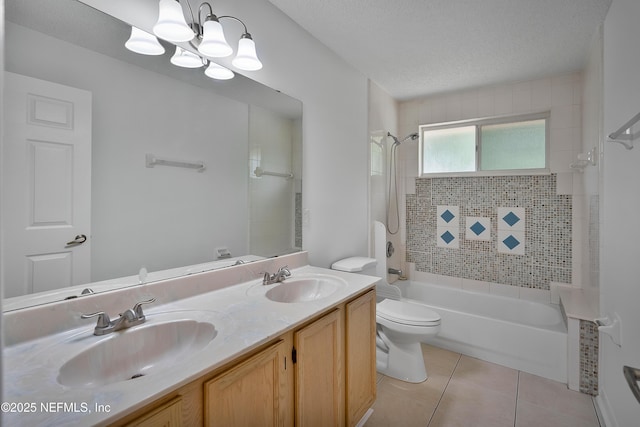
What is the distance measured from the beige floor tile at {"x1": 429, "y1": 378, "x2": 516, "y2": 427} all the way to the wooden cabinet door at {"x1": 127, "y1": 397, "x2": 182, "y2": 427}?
5.16ft

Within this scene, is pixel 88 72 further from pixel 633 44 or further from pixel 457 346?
pixel 457 346

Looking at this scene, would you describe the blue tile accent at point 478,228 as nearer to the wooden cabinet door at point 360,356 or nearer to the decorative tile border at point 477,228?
the decorative tile border at point 477,228

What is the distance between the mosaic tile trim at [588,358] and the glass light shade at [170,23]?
2938 mm

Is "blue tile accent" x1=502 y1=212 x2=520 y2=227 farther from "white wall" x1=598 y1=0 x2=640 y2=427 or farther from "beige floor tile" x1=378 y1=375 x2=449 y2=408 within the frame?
"beige floor tile" x1=378 y1=375 x2=449 y2=408

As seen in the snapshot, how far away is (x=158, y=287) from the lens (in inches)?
50.5

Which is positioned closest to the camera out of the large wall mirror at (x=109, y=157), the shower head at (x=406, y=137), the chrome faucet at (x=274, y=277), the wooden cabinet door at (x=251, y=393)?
the wooden cabinet door at (x=251, y=393)

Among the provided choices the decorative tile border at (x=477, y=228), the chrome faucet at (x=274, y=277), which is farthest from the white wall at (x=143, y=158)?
the decorative tile border at (x=477, y=228)

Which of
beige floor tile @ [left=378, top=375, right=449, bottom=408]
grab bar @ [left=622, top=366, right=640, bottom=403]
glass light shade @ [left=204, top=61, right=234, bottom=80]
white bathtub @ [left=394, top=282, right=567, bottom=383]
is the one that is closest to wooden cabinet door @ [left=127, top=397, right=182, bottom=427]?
grab bar @ [left=622, top=366, right=640, bottom=403]

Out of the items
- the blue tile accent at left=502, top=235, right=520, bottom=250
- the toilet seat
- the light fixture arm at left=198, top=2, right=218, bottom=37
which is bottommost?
the toilet seat

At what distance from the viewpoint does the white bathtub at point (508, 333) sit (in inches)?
88.7

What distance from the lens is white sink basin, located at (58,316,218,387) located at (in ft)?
2.93

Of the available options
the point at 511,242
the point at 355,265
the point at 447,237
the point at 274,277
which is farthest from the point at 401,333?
the point at 511,242

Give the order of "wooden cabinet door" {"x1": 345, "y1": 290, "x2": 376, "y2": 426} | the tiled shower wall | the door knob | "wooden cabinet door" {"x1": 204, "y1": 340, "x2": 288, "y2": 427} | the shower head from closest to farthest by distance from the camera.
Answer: "wooden cabinet door" {"x1": 204, "y1": 340, "x2": 288, "y2": 427} < the door knob < "wooden cabinet door" {"x1": 345, "y1": 290, "x2": 376, "y2": 426} < the tiled shower wall < the shower head

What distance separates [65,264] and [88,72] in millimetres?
700
